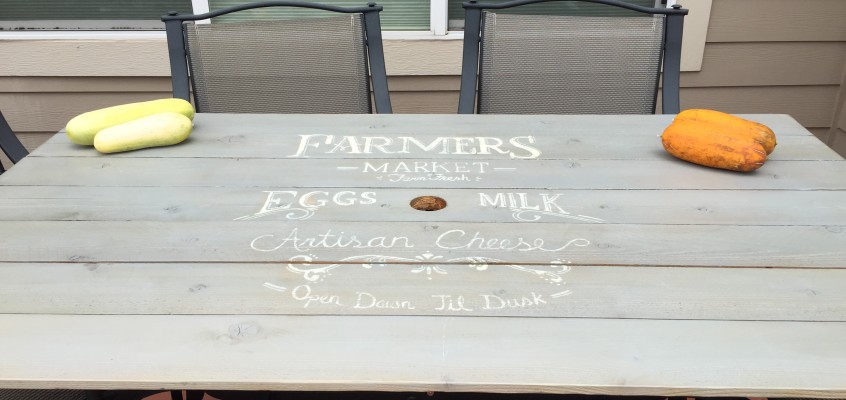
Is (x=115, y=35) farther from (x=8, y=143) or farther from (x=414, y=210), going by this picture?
(x=414, y=210)

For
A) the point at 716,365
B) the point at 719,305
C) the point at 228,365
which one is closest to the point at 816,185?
the point at 719,305

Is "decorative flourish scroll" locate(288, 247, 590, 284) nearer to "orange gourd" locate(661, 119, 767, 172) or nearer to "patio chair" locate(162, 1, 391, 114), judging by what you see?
"orange gourd" locate(661, 119, 767, 172)

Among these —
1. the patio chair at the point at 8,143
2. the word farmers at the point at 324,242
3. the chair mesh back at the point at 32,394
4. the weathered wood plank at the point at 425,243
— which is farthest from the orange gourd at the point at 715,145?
→ the patio chair at the point at 8,143

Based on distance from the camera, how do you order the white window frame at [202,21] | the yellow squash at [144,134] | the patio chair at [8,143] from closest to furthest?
the yellow squash at [144,134]
the patio chair at [8,143]
the white window frame at [202,21]

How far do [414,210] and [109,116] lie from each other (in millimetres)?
697

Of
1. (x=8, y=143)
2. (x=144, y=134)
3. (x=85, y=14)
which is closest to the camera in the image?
(x=144, y=134)

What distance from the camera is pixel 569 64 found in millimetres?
1744

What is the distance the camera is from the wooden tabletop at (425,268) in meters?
0.71

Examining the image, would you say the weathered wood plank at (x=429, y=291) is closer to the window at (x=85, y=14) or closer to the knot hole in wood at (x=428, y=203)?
the knot hole in wood at (x=428, y=203)

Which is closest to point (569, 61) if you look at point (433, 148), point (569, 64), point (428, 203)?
point (569, 64)

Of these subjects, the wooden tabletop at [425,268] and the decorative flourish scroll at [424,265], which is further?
the decorative flourish scroll at [424,265]

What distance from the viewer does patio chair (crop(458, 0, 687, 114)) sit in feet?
5.62

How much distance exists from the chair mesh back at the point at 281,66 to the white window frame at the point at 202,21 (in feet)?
1.98

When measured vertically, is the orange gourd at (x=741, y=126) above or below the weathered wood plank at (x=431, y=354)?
above
